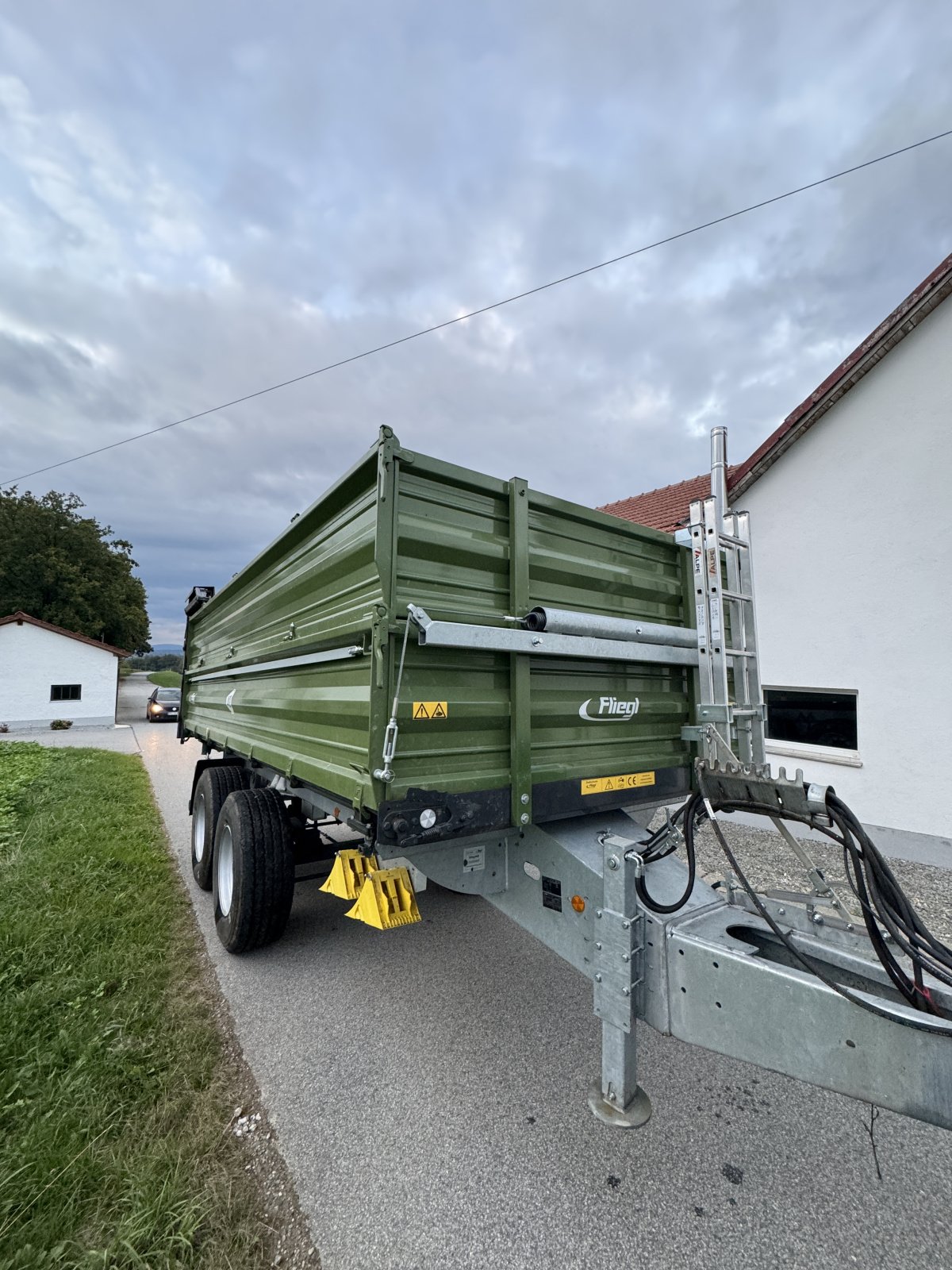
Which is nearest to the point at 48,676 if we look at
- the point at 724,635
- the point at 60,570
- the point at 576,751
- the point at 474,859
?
the point at 60,570

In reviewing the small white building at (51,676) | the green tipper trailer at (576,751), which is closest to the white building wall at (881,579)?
the green tipper trailer at (576,751)

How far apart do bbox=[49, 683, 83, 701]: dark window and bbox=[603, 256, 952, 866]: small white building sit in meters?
25.1

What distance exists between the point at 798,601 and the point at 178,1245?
23.6 ft

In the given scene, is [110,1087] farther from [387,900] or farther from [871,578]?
[871,578]

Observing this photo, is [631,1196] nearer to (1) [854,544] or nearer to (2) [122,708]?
(1) [854,544]

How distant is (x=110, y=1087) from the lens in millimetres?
2506

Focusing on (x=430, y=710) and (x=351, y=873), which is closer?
(x=430, y=710)

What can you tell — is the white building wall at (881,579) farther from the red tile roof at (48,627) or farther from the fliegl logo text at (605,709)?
the red tile roof at (48,627)

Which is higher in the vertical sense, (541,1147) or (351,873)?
(351,873)

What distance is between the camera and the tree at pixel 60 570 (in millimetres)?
32062

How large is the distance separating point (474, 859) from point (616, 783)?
0.75 m

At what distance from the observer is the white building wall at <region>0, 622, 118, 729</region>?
21.9 m

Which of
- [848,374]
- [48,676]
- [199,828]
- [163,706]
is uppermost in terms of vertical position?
[848,374]

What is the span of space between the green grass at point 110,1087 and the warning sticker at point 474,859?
1259mm
